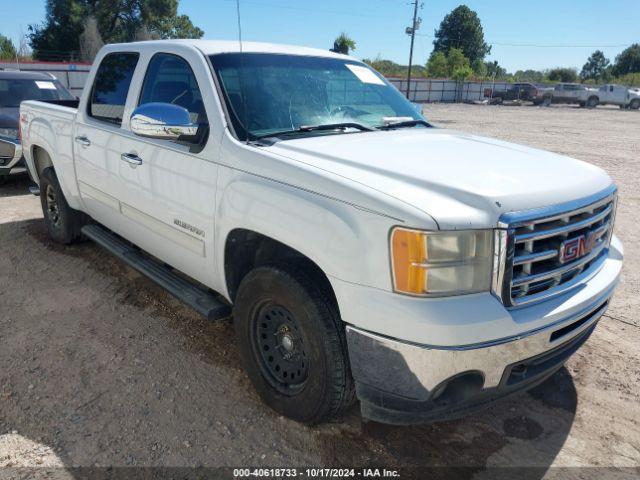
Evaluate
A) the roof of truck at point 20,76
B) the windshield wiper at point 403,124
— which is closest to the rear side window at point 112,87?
the windshield wiper at point 403,124

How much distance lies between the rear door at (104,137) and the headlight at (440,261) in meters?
2.49

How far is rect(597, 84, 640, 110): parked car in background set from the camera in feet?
126

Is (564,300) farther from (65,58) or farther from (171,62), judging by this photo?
(65,58)

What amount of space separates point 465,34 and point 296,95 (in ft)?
321

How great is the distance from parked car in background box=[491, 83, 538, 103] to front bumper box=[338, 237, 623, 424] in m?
44.0

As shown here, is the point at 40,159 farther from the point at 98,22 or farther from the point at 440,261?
the point at 98,22

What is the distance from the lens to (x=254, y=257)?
301cm

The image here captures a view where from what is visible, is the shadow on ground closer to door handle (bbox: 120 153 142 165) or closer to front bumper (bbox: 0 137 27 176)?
door handle (bbox: 120 153 142 165)

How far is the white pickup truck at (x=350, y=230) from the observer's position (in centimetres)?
208

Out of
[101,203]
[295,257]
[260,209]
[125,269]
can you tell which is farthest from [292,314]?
[125,269]

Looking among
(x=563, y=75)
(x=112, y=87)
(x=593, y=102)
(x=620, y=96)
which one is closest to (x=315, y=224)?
(x=112, y=87)

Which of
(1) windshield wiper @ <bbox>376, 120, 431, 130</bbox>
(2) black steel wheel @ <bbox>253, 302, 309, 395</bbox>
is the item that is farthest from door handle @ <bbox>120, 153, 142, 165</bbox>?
(1) windshield wiper @ <bbox>376, 120, 431, 130</bbox>

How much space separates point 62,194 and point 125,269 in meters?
0.99

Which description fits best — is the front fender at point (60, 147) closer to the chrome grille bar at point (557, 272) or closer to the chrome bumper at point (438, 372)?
the chrome bumper at point (438, 372)
